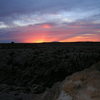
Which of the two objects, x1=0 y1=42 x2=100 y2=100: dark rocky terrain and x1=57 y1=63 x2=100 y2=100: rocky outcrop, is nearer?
x1=57 y1=63 x2=100 y2=100: rocky outcrop

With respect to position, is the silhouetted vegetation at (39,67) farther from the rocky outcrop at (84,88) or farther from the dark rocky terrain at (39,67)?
the rocky outcrop at (84,88)

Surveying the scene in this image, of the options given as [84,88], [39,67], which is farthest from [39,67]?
[84,88]

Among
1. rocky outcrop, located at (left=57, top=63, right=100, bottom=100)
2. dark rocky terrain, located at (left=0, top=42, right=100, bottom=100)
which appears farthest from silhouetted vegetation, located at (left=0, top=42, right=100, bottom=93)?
rocky outcrop, located at (left=57, top=63, right=100, bottom=100)

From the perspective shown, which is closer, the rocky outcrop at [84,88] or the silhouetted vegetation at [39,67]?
the rocky outcrop at [84,88]

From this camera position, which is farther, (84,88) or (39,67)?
(39,67)

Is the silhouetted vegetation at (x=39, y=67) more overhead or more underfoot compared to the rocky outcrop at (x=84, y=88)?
more underfoot

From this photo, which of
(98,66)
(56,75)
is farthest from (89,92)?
(56,75)

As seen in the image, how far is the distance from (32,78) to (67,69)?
13.0ft

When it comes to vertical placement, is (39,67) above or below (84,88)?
below

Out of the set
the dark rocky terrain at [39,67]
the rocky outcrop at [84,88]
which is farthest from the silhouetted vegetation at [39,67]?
the rocky outcrop at [84,88]

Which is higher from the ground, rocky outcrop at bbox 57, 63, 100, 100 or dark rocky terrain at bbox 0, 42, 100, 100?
rocky outcrop at bbox 57, 63, 100, 100

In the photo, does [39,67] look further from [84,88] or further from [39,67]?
[84,88]

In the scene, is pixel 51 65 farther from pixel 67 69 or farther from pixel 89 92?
pixel 89 92

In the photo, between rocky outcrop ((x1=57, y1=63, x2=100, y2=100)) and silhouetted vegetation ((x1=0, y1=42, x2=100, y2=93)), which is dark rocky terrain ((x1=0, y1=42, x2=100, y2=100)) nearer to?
silhouetted vegetation ((x1=0, y1=42, x2=100, y2=93))
